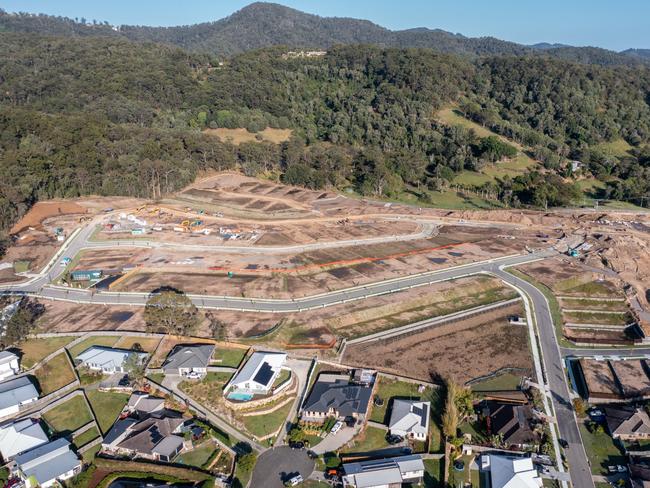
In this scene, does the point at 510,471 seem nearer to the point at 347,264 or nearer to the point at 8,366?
the point at 347,264

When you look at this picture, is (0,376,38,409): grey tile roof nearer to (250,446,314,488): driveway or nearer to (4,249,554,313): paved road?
(4,249,554,313): paved road

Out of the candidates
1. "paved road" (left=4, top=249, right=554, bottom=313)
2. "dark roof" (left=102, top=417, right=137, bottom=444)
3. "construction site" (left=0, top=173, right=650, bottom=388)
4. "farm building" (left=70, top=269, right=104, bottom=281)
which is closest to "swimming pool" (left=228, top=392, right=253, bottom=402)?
"dark roof" (left=102, top=417, right=137, bottom=444)

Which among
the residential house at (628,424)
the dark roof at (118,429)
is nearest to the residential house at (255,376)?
the dark roof at (118,429)

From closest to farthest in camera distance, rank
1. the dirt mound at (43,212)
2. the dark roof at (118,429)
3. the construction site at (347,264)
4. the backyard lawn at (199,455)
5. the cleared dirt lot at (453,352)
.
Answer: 1. the backyard lawn at (199,455)
2. the dark roof at (118,429)
3. the cleared dirt lot at (453,352)
4. the construction site at (347,264)
5. the dirt mound at (43,212)

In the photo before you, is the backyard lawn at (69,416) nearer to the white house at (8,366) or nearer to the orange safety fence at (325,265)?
the white house at (8,366)

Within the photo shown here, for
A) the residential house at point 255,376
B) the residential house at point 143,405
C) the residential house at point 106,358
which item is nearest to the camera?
the residential house at point 143,405

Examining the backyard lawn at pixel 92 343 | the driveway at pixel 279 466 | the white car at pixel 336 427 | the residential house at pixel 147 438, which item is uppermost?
the backyard lawn at pixel 92 343

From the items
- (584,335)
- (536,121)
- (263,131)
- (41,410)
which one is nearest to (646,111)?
(536,121)

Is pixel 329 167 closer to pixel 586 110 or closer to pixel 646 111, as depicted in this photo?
pixel 586 110

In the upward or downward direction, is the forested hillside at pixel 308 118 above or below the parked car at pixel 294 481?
above
